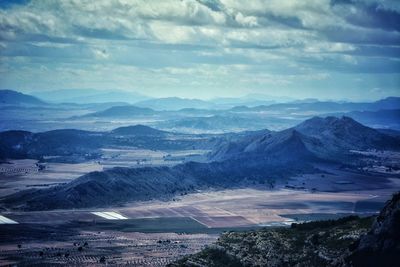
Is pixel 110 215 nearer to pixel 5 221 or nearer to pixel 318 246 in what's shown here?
pixel 5 221

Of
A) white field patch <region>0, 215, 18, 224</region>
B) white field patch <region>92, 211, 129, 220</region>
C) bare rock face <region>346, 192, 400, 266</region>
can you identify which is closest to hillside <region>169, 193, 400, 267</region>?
bare rock face <region>346, 192, 400, 266</region>

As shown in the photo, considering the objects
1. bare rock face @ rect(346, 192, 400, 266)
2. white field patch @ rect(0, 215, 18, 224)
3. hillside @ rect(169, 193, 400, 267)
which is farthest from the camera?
white field patch @ rect(0, 215, 18, 224)

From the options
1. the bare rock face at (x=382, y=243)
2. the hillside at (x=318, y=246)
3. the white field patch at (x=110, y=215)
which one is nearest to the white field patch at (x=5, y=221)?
the white field patch at (x=110, y=215)

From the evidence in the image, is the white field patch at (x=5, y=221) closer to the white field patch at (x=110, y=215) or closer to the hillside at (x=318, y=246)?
the white field patch at (x=110, y=215)

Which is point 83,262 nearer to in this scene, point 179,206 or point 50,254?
point 50,254

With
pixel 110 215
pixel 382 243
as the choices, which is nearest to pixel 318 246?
pixel 382 243

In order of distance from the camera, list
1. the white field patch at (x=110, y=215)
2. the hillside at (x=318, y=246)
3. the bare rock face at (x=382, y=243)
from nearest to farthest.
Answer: the bare rock face at (x=382, y=243)
the hillside at (x=318, y=246)
the white field patch at (x=110, y=215)

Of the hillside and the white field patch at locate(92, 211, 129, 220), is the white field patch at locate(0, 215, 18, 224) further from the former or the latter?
the hillside
